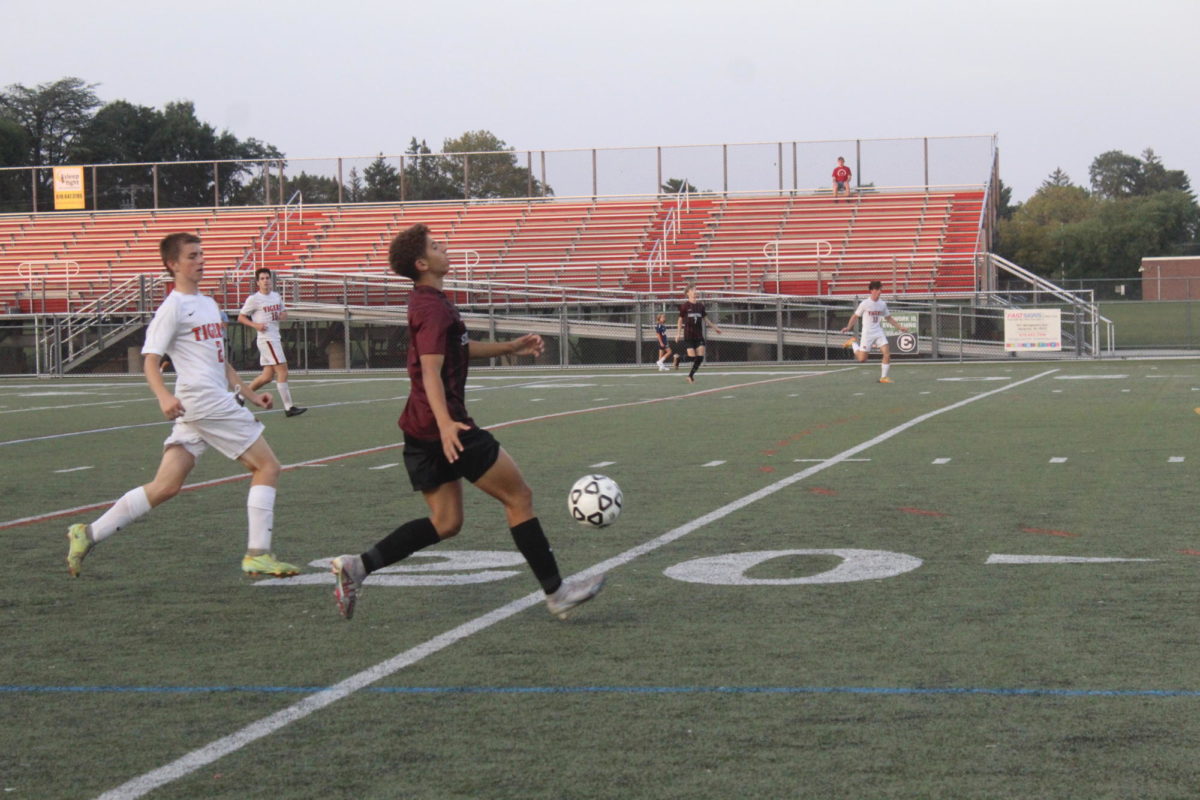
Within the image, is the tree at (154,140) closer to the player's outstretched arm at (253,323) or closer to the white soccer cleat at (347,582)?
the player's outstretched arm at (253,323)

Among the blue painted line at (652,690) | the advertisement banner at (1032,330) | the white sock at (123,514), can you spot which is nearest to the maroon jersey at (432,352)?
the blue painted line at (652,690)

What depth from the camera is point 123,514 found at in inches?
303

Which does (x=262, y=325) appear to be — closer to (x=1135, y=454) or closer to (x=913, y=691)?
(x=1135, y=454)

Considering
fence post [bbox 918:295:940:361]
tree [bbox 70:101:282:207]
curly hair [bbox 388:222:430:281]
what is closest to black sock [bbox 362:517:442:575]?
curly hair [bbox 388:222:430:281]

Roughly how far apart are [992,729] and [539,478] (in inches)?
295

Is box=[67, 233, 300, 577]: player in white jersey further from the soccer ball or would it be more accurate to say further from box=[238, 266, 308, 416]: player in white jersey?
box=[238, 266, 308, 416]: player in white jersey

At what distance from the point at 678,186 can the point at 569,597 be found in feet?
134

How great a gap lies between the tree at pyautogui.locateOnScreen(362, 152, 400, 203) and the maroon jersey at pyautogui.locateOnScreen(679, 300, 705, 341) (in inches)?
903

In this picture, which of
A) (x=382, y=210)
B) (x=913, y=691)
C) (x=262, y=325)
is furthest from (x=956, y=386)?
(x=382, y=210)

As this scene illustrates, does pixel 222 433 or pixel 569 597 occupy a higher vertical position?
pixel 222 433

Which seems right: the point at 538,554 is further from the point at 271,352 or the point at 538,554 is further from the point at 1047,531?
the point at 271,352

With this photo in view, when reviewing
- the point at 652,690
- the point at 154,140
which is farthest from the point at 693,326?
the point at 154,140

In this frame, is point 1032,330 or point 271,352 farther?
point 1032,330

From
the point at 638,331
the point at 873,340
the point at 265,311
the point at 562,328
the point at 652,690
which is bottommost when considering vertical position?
the point at 652,690
